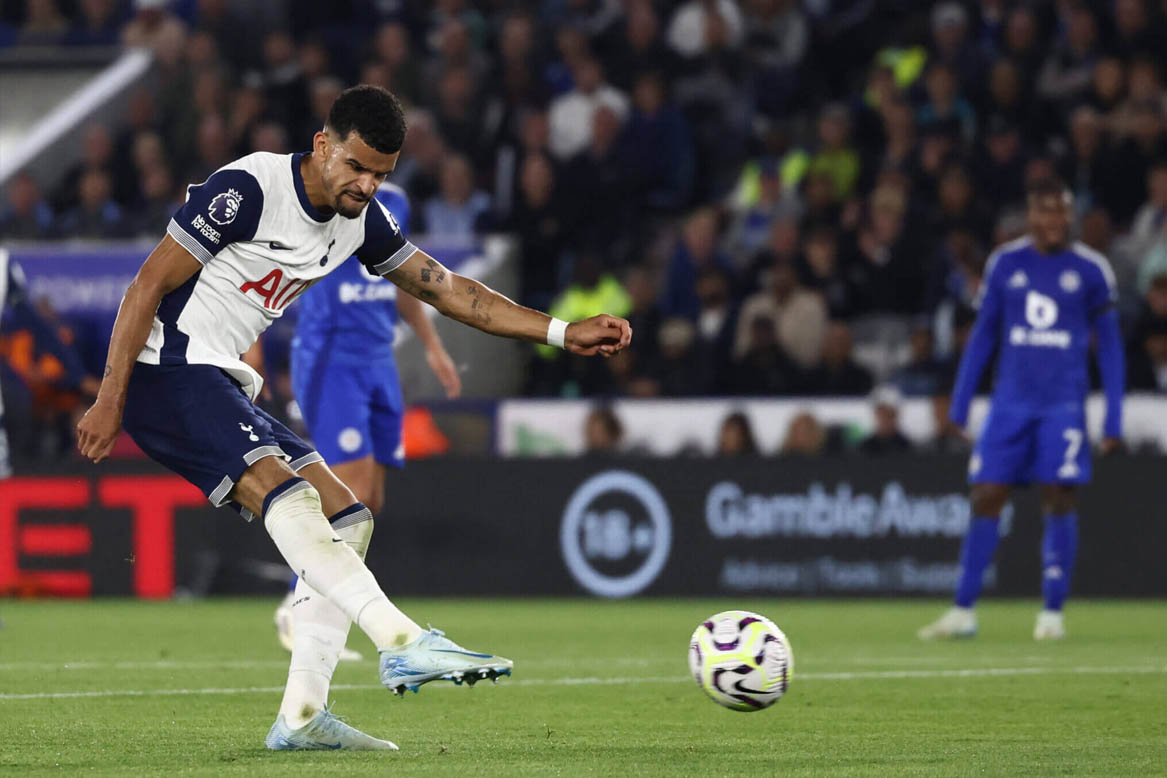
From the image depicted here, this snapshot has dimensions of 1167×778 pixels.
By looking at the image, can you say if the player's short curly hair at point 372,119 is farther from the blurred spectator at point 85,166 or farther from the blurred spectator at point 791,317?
the blurred spectator at point 85,166

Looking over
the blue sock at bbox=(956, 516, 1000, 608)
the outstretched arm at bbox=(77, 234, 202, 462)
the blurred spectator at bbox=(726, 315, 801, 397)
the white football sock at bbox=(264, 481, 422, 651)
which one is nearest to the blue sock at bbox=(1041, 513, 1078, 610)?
the blue sock at bbox=(956, 516, 1000, 608)

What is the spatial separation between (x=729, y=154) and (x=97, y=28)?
8.62 m

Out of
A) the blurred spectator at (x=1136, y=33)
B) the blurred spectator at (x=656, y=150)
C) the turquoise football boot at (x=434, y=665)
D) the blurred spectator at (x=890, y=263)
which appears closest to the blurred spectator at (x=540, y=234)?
the blurred spectator at (x=656, y=150)

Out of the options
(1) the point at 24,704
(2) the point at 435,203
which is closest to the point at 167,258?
(1) the point at 24,704

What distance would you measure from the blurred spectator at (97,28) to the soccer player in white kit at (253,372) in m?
17.4

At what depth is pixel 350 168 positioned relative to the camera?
18.3ft

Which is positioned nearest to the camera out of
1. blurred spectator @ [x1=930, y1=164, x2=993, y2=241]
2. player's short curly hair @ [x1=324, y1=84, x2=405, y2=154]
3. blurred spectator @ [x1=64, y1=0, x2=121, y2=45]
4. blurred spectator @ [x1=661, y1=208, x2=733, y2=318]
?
player's short curly hair @ [x1=324, y1=84, x2=405, y2=154]

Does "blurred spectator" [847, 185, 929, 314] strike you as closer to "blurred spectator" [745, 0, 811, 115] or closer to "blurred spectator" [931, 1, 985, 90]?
"blurred spectator" [931, 1, 985, 90]

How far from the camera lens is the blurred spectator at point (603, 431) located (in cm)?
1494

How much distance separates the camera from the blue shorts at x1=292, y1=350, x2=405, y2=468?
9.38m

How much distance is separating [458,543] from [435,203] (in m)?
4.12

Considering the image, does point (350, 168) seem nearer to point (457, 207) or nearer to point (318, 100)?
point (457, 207)

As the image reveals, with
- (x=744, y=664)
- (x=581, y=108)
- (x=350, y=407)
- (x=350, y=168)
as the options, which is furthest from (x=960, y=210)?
(x=350, y=168)

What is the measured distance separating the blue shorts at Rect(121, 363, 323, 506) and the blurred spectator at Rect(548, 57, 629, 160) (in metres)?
12.4
